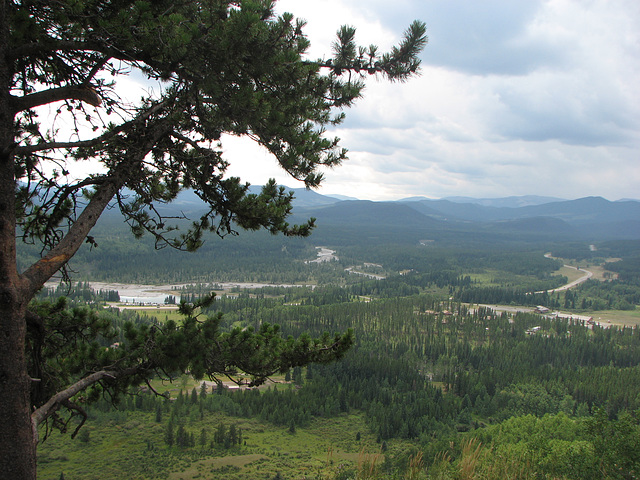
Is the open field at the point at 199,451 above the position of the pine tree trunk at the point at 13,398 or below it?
below

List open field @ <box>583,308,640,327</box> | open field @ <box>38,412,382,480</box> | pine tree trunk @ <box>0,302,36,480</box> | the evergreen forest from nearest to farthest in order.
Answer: pine tree trunk @ <box>0,302,36,480</box> → the evergreen forest → open field @ <box>38,412,382,480</box> → open field @ <box>583,308,640,327</box>

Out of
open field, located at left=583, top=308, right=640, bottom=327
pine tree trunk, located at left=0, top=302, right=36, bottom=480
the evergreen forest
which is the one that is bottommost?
open field, located at left=583, top=308, right=640, bottom=327

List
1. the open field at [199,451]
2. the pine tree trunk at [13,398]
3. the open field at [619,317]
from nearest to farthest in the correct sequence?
the pine tree trunk at [13,398] → the open field at [199,451] → the open field at [619,317]

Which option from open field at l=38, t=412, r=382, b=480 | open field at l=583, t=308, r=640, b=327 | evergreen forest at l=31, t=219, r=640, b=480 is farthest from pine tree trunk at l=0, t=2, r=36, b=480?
open field at l=583, t=308, r=640, b=327

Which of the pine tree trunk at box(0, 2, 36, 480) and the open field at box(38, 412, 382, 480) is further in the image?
the open field at box(38, 412, 382, 480)

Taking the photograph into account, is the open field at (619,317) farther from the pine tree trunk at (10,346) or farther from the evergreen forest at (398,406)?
the pine tree trunk at (10,346)

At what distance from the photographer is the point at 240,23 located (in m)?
5.59

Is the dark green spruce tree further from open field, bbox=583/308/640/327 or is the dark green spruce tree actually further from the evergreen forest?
open field, bbox=583/308/640/327

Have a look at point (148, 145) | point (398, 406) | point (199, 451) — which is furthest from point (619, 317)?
point (148, 145)

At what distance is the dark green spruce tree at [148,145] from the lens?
523 cm

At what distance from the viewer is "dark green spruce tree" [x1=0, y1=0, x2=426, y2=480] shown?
5.23 meters

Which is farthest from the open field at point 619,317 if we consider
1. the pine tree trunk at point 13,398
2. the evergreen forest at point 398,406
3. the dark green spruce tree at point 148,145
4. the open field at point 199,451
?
the pine tree trunk at point 13,398

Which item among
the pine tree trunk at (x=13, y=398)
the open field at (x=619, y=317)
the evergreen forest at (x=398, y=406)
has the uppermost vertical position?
the pine tree trunk at (x=13, y=398)

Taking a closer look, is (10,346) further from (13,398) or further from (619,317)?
(619,317)
